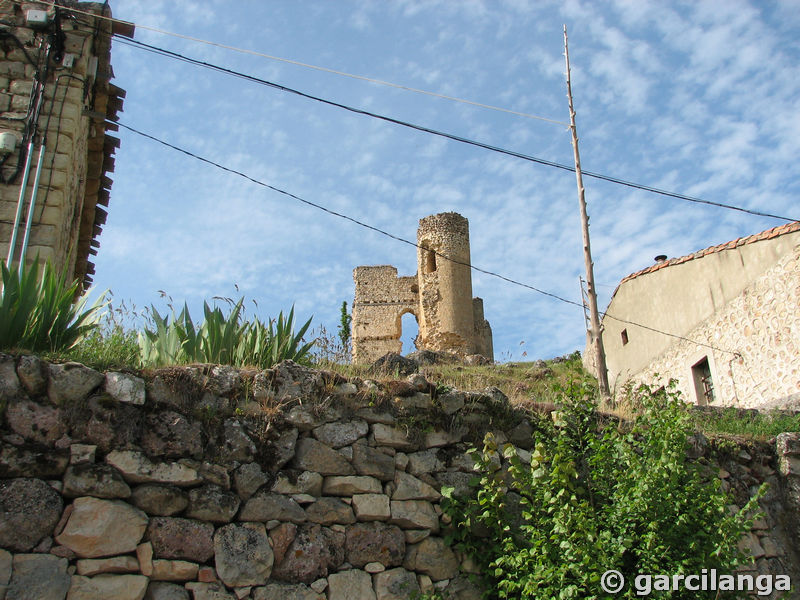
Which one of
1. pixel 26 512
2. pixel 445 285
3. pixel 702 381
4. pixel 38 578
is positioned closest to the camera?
A: pixel 38 578

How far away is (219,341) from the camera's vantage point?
6.22 metres

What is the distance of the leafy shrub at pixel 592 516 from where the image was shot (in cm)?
488

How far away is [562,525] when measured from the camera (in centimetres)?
488

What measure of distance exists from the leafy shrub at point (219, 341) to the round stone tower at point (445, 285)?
64.3ft

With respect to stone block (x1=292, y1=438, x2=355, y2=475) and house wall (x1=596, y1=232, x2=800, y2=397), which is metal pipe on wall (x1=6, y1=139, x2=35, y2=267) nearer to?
stone block (x1=292, y1=438, x2=355, y2=475)

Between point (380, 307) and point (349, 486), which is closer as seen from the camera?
point (349, 486)

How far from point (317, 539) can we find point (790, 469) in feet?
15.6

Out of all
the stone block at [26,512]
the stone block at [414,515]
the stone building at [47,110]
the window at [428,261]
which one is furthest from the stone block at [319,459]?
the window at [428,261]

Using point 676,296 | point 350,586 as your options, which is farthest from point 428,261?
point 350,586

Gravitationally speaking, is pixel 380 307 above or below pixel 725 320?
above

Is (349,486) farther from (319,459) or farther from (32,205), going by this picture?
(32,205)

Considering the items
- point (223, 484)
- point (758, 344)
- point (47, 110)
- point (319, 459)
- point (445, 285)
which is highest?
point (445, 285)

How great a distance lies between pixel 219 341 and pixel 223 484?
1.75 m

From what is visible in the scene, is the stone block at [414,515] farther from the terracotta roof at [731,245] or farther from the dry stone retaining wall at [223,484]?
the terracotta roof at [731,245]
